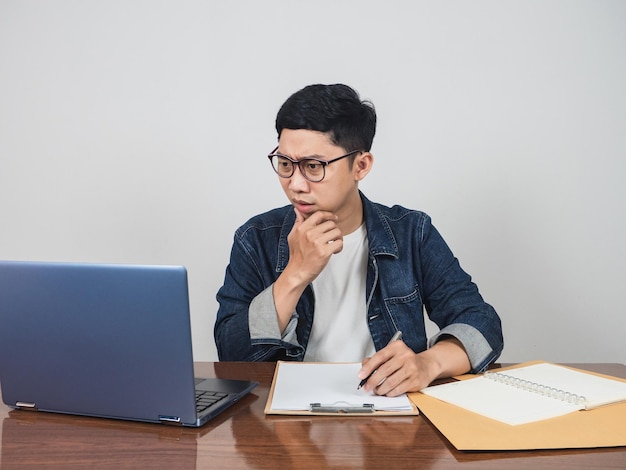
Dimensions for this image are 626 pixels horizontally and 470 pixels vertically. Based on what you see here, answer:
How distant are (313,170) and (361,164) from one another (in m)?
0.20

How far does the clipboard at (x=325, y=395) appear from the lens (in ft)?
3.55

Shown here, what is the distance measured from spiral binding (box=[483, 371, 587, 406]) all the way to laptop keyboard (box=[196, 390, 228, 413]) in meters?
0.53

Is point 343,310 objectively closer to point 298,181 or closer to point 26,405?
point 298,181

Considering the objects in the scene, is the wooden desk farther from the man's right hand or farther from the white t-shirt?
the white t-shirt

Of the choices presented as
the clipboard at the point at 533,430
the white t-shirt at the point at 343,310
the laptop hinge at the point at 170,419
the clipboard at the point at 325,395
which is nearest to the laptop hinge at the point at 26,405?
the laptop hinge at the point at 170,419

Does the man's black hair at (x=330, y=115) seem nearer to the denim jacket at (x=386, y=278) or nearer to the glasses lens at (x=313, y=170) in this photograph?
the glasses lens at (x=313, y=170)

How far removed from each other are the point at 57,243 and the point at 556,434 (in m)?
2.16

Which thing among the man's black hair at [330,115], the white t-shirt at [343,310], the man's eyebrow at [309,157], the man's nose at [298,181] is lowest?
the white t-shirt at [343,310]

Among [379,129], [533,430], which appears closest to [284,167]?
[533,430]

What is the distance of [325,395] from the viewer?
3.82 feet

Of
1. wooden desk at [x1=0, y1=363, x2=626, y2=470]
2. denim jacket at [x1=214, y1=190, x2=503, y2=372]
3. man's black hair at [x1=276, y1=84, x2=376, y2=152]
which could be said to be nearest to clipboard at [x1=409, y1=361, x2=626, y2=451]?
wooden desk at [x1=0, y1=363, x2=626, y2=470]

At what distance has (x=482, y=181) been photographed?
2.52 m

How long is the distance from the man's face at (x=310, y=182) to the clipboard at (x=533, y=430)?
65cm

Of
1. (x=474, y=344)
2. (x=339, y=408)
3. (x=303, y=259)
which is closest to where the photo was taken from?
(x=339, y=408)
